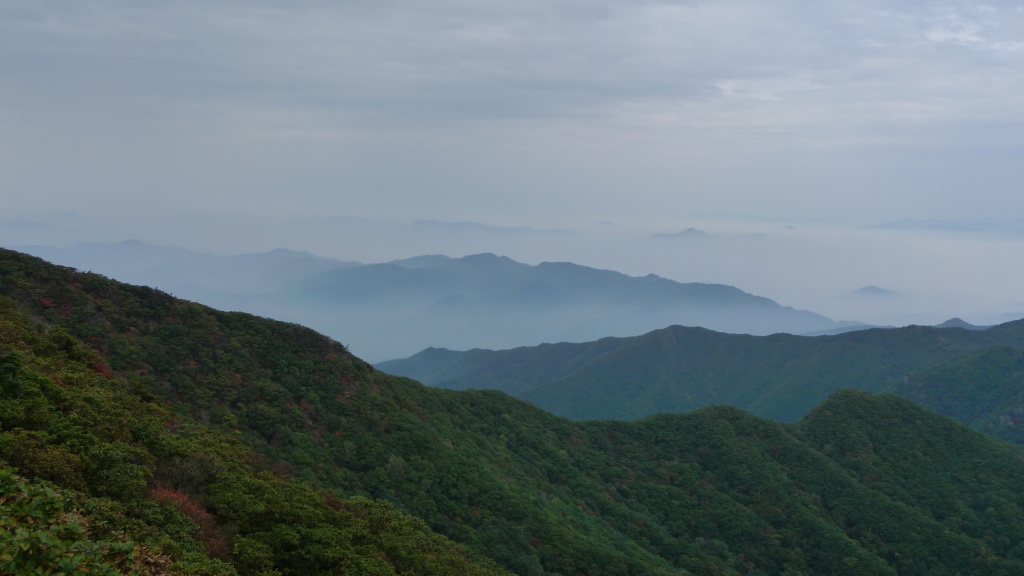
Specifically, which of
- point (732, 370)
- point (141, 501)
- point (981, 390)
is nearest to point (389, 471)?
point (141, 501)

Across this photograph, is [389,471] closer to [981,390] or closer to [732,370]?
[981,390]

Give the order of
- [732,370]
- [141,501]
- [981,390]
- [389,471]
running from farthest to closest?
[732,370] → [981,390] → [389,471] → [141,501]

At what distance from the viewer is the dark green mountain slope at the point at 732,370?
12419 cm

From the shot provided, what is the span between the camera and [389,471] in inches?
1353

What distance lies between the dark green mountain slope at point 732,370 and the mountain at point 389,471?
64145mm

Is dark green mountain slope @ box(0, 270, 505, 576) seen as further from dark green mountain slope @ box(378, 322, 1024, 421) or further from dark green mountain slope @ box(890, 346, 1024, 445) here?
dark green mountain slope @ box(378, 322, 1024, 421)

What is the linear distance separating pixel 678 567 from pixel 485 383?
124 m

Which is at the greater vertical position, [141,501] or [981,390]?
[141,501]

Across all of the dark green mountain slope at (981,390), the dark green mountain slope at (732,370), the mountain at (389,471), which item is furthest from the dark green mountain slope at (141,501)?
the dark green mountain slope at (732,370)

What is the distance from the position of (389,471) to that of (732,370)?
124 meters

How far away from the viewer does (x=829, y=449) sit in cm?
5847

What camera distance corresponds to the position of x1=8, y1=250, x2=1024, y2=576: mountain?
1698cm

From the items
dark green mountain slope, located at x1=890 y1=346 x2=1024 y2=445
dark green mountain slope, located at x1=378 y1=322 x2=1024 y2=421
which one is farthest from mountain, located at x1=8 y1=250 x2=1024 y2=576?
dark green mountain slope, located at x1=378 y1=322 x2=1024 y2=421

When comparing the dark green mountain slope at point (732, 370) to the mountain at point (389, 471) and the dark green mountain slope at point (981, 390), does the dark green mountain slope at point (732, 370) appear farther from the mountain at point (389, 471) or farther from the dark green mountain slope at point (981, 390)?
the mountain at point (389, 471)
